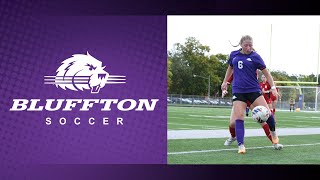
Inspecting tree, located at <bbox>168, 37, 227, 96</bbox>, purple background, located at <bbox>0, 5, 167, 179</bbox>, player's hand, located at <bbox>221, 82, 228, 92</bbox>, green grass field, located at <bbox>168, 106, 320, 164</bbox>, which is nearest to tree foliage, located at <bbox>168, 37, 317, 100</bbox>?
tree, located at <bbox>168, 37, 227, 96</bbox>

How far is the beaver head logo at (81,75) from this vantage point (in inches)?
206

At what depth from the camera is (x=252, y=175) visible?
4.76 m

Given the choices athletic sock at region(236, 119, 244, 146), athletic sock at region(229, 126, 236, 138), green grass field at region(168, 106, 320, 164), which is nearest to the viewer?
green grass field at region(168, 106, 320, 164)

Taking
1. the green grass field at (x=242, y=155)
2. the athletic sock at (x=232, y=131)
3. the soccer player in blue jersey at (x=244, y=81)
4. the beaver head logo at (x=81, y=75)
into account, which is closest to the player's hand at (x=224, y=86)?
the soccer player in blue jersey at (x=244, y=81)

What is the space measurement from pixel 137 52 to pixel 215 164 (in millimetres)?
1392

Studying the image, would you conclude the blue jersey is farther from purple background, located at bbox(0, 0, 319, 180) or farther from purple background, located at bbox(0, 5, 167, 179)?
purple background, located at bbox(0, 5, 167, 179)

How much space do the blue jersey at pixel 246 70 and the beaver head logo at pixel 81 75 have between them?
1.23 meters

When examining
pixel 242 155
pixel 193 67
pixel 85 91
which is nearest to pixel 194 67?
pixel 193 67

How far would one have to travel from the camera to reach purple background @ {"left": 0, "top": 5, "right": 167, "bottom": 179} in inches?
204

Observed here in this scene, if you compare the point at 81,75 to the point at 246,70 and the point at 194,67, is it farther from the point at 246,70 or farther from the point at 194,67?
the point at 194,67

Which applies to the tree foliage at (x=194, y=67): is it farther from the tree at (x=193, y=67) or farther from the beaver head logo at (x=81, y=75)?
the beaver head logo at (x=81, y=75)

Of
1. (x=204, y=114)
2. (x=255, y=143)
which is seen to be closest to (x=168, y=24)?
(x=255, y=143)

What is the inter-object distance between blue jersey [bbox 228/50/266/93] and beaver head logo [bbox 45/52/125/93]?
1232 millimetres

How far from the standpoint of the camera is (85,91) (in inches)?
209
